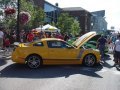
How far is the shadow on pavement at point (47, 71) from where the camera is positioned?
1261cm

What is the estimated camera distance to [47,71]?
541 inches

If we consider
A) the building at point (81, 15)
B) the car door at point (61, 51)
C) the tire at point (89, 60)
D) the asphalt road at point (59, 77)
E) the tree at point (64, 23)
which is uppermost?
the building at point (81, 15)

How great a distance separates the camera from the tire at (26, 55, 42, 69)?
46.9 ft

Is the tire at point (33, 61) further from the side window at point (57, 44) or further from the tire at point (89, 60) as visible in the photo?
the tire at point (89, 60)

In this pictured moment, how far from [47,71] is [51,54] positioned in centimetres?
118

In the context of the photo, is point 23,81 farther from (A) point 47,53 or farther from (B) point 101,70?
(B) point 101,70

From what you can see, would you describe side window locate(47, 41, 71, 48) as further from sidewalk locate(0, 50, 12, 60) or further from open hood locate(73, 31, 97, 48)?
sidewalk locate(0, 50, 12, 60)

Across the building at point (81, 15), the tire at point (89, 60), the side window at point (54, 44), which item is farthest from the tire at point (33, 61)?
the building at point (81, 15)

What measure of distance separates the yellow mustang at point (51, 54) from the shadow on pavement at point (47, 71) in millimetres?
315

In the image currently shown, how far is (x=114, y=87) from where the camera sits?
35.3 ft

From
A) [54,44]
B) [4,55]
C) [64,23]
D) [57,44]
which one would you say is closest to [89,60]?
[57,44]

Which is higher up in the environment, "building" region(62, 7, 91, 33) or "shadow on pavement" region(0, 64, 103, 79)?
"building" region(62, 7, 91, 33)

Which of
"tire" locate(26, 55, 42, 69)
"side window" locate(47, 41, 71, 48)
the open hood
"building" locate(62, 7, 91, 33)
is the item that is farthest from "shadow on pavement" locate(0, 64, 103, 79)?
"building" locate(62, 7, 91, 33)

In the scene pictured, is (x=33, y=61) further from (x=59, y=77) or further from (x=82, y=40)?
(x=82, y=40)
